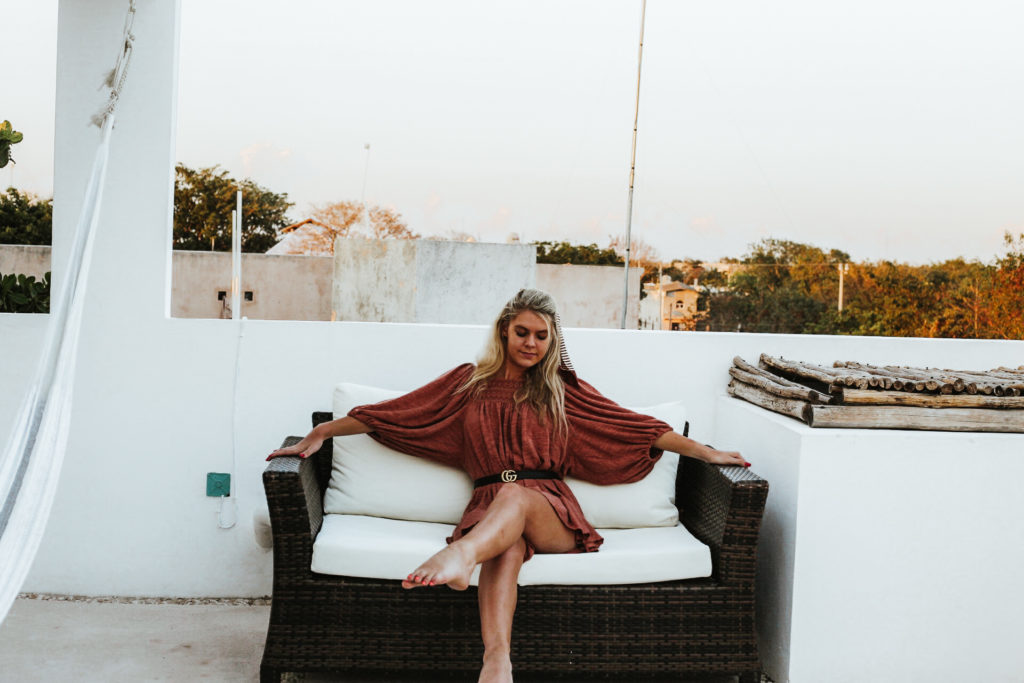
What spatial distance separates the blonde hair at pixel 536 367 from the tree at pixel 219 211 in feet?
28.0

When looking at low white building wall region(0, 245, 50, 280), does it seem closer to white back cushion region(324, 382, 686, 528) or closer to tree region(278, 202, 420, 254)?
tree region(278, 202, 420, 254)

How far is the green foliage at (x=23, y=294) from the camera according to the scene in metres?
3.38

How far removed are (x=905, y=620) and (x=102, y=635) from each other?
253 centimetres

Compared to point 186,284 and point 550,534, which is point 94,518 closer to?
point 550,534

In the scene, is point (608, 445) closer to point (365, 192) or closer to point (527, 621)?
point (527, 621)

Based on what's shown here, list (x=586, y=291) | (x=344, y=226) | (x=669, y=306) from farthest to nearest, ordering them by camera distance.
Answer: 1. (x=669, y=306)
2. (x=344, y=226)
3. (x=586, y=291)

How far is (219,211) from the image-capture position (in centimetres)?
1198

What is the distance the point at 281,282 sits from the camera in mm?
11336

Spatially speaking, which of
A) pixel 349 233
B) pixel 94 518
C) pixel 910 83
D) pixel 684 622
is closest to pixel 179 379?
pixel 94 518

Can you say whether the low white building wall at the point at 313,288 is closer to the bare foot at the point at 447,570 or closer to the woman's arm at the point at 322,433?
the woman's arm at the point at 322,433

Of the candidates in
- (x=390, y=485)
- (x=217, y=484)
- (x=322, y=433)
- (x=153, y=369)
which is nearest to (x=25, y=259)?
(x=153, y=369)

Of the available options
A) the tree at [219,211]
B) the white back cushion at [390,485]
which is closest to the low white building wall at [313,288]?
the tree at [219,211]

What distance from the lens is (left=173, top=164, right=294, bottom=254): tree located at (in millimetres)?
10969

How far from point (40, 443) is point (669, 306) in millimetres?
12050
